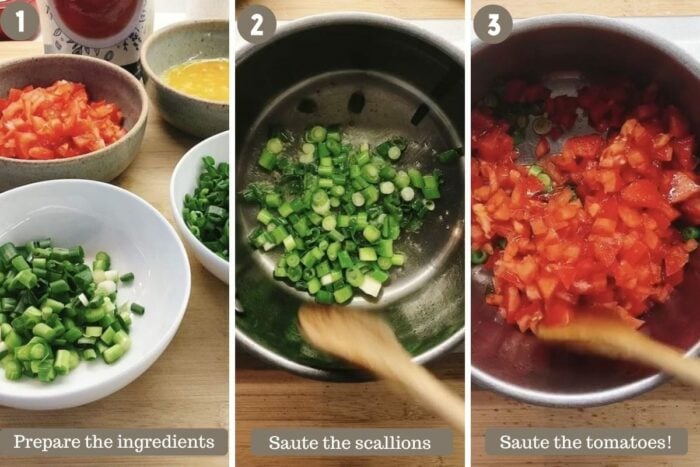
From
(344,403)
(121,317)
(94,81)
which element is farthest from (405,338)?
(94,81)

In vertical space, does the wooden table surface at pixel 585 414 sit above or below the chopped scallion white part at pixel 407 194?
below

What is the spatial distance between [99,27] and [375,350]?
67 centimetres

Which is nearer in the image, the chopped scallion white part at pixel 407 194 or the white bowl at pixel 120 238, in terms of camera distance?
the white bowl at pixel 120 238

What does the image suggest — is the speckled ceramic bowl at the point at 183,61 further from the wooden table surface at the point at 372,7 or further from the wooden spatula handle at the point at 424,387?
the wooden spatula handle at the point at 424,387

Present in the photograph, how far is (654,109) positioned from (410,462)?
2.22ft

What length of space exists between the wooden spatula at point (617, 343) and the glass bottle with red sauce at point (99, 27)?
80 cm

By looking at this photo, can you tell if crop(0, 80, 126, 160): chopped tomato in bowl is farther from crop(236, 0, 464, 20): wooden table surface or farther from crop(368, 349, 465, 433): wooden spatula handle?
crop(368, 349, 465, 433): wooden spatula handle

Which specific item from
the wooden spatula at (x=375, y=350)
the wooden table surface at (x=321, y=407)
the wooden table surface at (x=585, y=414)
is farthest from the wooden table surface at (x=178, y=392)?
the wooden table surface at (x=585, y=414)

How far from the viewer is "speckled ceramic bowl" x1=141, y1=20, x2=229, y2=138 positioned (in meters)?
1.16

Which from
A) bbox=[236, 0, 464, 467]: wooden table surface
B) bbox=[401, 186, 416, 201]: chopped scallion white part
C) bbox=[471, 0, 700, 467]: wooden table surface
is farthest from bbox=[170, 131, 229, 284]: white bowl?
bbox=[471, 0, 700, 467]: wooden table surface

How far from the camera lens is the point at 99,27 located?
1.18m

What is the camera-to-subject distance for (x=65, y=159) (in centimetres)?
113

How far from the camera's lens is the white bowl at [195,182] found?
1146 millimetres

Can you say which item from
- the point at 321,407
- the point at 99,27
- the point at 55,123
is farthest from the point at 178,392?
the point at 99,27
